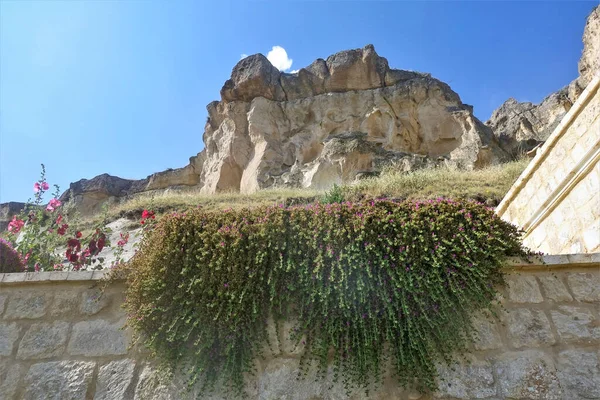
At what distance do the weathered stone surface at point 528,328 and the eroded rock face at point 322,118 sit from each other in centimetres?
1528

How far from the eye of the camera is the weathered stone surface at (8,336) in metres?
3.31

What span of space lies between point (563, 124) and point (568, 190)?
738mm

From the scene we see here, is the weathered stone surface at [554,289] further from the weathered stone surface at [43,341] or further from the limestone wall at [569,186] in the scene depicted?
the weathered stone surface at [43,341]

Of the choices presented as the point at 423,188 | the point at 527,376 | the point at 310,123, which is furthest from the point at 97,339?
the point at 310,123

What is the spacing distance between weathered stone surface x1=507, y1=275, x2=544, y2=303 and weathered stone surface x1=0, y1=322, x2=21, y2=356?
3910 millimetres

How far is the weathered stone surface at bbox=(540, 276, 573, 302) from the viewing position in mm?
3225

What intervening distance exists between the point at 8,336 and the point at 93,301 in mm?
703

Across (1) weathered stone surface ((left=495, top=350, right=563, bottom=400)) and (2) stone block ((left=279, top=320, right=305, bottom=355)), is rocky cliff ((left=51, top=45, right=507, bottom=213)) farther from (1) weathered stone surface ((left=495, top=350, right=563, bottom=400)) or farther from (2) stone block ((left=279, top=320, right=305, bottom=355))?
(1) weathered stone surface ((left=495, top=350, right=563, bottom=400))

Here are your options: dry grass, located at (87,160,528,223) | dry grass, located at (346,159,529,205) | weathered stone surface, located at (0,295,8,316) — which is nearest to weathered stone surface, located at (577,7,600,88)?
dry grass, located at (87,160,528,223)

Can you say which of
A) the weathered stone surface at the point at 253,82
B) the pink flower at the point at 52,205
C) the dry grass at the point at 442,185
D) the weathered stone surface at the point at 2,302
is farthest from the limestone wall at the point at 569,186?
the weathered stone surface at the point at 253,82

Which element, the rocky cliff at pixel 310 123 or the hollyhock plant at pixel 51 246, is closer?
the hollyhock plant at pixel 51 246

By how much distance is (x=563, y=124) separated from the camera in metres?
4.61

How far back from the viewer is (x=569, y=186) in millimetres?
4438

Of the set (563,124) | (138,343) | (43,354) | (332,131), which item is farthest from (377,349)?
(332,131)
